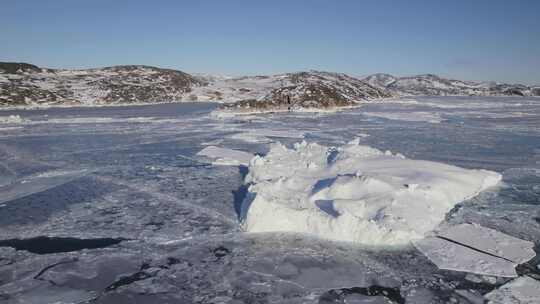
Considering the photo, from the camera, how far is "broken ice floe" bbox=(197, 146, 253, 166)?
43.6 feet

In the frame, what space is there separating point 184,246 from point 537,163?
1170 cm

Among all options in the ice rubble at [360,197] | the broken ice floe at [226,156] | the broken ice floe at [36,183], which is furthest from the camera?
the broken ice floe at [226,156]

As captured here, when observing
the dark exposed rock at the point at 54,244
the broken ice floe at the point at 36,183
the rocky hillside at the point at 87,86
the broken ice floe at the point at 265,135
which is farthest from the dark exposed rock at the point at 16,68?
the dark exposed rock at the point at 54,244

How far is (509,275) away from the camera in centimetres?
532

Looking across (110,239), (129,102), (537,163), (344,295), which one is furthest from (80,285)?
(129,102)

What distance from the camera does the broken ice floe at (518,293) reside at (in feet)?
15.5

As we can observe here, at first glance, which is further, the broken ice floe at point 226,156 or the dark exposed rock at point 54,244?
the broken ice floe at point 226,156

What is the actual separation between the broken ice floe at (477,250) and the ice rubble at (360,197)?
1.23 feet

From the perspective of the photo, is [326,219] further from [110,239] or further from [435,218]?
[110,239]

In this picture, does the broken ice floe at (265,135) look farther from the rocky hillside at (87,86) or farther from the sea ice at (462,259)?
the rocky hillside at (87,86)

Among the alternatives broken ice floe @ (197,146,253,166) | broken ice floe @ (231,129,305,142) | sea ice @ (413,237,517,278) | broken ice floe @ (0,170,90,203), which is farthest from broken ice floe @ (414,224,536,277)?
broken ice floe @ (231,129,305,142)

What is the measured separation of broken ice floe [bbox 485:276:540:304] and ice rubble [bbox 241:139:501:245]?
5.44ft

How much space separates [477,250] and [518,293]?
1.24 meters

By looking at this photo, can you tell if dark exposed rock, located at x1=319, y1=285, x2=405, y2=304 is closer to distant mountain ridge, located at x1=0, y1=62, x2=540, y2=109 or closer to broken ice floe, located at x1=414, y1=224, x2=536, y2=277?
broken ice floe, located at x1=414, y1=224, x2=536, y2=277
